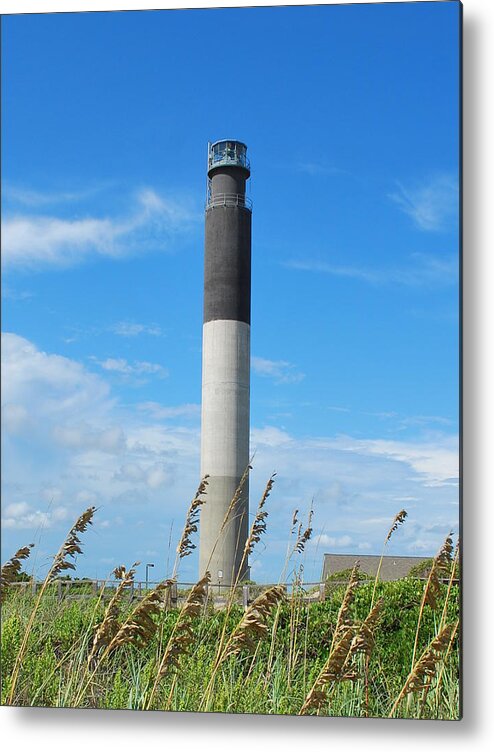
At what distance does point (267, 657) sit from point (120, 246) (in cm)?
424

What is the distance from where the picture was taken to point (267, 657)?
144 inches

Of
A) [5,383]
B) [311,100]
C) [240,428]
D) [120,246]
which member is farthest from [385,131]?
[240,428]

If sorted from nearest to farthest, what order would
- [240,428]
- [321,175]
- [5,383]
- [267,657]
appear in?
[267,657]
[5,383]
[321,175]
[240,428]

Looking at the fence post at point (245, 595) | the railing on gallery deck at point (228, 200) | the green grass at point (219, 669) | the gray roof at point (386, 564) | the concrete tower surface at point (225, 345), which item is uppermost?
the railing on gallery deck at point (228, 200)

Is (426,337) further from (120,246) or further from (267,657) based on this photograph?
(120,246)

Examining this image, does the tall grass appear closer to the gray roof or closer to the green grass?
the green grass

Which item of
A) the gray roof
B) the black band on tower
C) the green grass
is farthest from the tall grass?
the black band on tower

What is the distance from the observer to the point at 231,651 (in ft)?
10.4

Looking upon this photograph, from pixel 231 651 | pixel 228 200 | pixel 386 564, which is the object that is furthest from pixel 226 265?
pixel 231 651

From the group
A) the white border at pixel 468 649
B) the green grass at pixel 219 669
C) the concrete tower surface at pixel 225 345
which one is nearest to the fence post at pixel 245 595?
the green grass at pixel 219 669

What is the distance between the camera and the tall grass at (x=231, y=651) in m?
3.09

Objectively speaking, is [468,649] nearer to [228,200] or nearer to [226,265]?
[226,265]

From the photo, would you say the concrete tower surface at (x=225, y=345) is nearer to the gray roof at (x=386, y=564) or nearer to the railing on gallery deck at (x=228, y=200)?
the railing on gallery deck at (x=228, y=200)

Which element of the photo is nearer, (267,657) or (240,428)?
(267,657)
